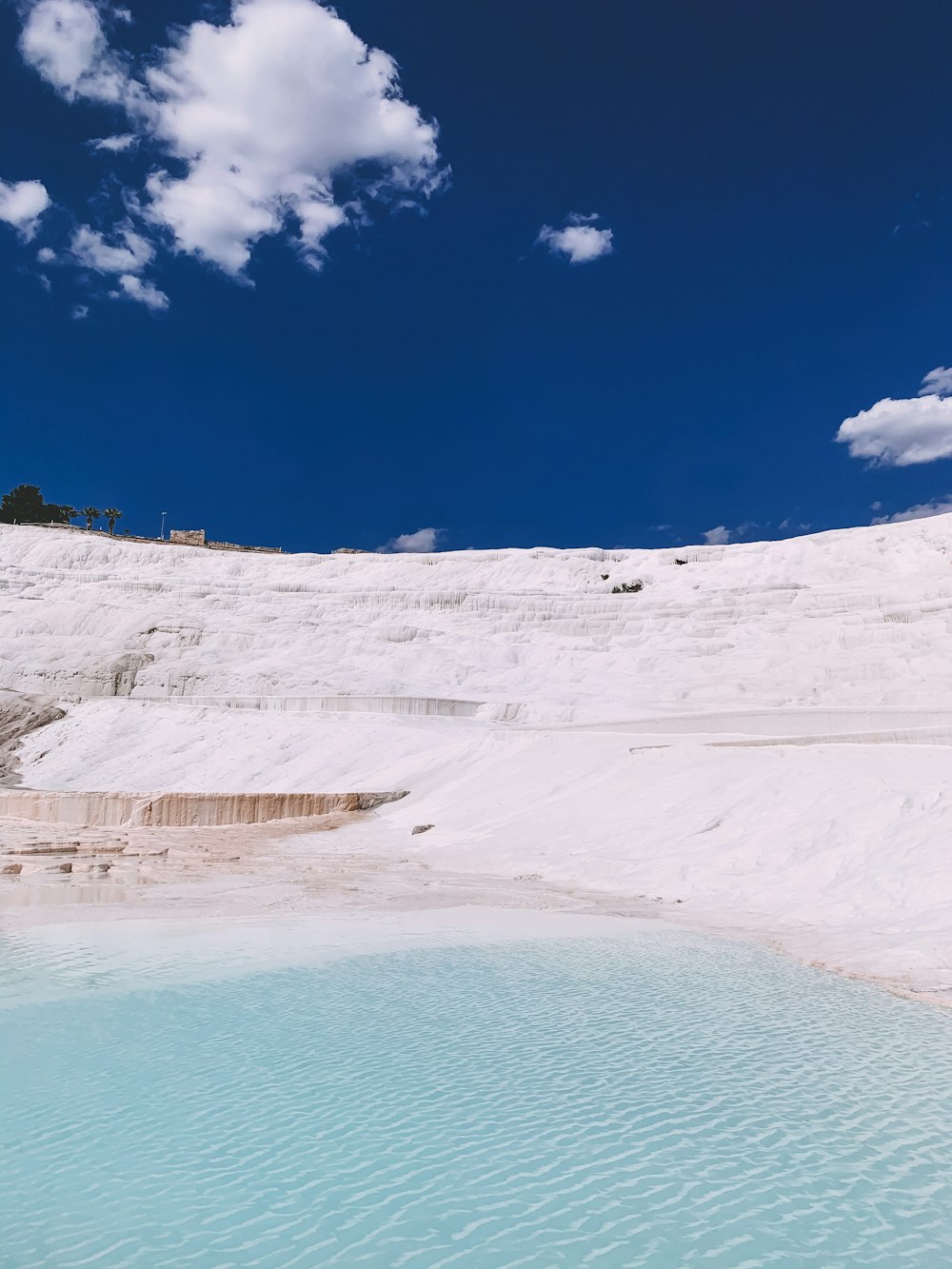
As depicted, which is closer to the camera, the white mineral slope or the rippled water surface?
the rippled water surface

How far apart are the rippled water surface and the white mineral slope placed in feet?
7.04

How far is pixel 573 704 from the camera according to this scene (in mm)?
33094

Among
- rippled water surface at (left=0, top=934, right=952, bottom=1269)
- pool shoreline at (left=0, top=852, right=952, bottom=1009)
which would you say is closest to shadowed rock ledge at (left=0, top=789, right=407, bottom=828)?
pool shoreline at (left=0, top=852, right=952, bottom=1009)

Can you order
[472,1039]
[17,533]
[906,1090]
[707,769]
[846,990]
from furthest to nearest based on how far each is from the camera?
[17,533] → [707,769] → [846,990] → [472,1039] → [906,1090]

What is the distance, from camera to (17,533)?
198ft

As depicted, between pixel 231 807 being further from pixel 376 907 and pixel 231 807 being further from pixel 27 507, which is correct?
pixel 27 507

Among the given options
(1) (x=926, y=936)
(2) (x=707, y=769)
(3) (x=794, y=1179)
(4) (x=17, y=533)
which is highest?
(4) (x=17, y=533)

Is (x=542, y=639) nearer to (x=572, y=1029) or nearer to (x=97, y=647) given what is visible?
(x=97, y=647)

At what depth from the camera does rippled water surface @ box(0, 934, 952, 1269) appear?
13.2ft

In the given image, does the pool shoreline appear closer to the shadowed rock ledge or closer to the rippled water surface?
the rippled water surface

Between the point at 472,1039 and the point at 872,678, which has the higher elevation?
the point at 872,678

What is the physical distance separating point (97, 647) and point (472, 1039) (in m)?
34.1

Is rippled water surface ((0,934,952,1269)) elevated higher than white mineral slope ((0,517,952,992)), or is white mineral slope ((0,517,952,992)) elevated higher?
white mineral slope ((0,517,952,992))

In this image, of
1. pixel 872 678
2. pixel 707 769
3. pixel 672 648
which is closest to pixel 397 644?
pixel 672 648
